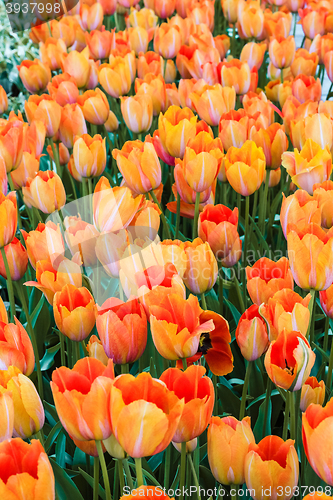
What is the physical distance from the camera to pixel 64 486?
2.27 feet

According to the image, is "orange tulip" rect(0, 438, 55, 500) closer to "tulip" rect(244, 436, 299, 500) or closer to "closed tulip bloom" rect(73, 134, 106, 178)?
"tulip" rect(244, 436, 299, 500)

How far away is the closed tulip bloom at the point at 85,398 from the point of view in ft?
1.57

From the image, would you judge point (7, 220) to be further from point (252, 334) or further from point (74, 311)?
point (252, 334)

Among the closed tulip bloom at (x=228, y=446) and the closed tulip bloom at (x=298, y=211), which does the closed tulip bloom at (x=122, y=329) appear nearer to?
the closed tulip bloom at (x=228, y=446)

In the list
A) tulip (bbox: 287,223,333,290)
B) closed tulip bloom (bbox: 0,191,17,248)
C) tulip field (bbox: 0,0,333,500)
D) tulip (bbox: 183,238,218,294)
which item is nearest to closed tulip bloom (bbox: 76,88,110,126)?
tulip field (bbox: 0,0,333,500)

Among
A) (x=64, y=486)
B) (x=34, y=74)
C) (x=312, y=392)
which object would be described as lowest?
(x=64, y=486)

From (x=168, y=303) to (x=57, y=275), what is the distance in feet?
0.70

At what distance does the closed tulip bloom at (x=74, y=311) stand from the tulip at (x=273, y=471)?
30 cm

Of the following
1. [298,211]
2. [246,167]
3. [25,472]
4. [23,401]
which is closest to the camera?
[25,472]

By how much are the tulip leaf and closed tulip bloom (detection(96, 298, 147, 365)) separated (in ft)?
0.58

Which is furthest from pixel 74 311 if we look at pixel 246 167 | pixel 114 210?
pixel 246 167

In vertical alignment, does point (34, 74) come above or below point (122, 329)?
above

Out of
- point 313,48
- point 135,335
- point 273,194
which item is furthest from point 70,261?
point 313,48

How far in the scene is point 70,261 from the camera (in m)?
0.78
